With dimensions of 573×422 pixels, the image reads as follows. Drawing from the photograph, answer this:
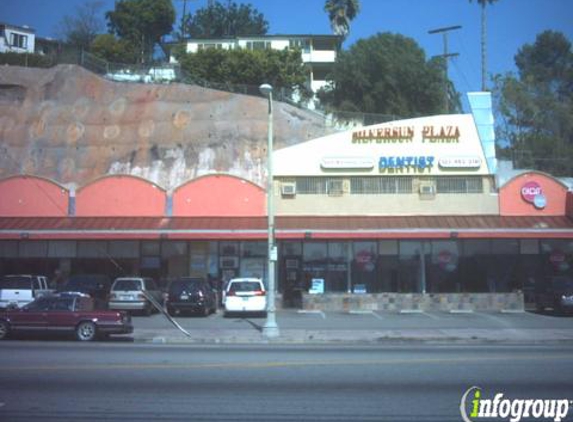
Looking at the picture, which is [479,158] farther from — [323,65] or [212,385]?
[323,65]

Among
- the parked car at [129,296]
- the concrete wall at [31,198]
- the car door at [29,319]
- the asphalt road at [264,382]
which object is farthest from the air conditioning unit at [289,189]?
the asphalt road at [264,382]

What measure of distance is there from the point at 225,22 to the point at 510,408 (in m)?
81.9

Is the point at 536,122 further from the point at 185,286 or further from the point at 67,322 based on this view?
the point at 67,322

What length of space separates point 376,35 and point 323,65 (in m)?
10.4

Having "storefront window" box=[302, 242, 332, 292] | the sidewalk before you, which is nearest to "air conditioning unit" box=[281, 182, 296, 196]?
"storefront window" box=[302, 242, 332, 292]

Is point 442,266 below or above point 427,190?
below

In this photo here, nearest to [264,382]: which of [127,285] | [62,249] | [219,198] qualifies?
[127,285]

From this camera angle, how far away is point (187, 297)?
28.7 metres

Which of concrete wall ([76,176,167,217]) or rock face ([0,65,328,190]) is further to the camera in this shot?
rock face ([0,65,328,190])

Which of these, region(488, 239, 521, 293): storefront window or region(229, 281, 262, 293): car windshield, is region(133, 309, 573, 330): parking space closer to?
region(229, 281, 262, 293): car windshield

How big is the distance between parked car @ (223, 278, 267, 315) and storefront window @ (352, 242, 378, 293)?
23.3 ft

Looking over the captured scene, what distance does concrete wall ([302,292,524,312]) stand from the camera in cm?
3166

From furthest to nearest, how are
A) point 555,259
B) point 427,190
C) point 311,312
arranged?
1. point 427,190
2. point 555,259
3. point 311,312

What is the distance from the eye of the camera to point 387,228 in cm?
3225
